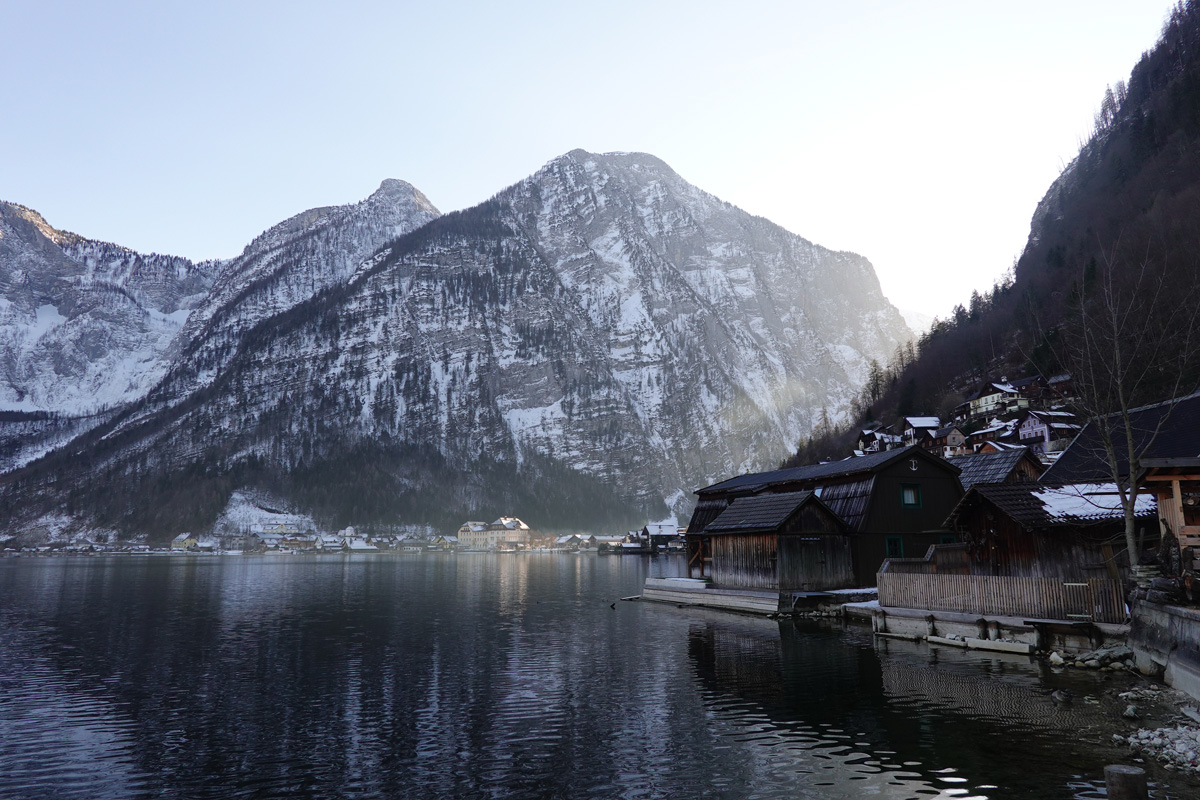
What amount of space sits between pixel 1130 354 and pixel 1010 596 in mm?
41639

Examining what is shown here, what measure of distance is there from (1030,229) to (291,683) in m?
216

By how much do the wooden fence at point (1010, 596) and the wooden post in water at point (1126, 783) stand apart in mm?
21071

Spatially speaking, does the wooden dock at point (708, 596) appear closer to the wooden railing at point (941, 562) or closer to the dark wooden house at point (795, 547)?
the dark wooden house at point (795, 547)

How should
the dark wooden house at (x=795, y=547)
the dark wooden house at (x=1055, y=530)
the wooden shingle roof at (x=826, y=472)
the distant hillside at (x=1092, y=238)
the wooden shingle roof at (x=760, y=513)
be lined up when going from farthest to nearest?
1. the distant hillside at (x=1092, y=238)
2. the wooden shingle roof at (x=826, y=472)
3. the wooden shingle roof at (x=760, y=513)
4. the dark wooden house at (x=795, y=547)
5. the dark wooden house at (x=1055, y=530)

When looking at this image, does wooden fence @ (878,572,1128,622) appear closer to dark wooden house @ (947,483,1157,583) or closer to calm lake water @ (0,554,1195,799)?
dark wooden house @ (947,483,1157,583)

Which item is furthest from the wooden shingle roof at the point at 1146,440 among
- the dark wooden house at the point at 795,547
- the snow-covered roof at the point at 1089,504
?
the dark wooden house at the point at 795,547

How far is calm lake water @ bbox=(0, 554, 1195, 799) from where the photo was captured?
1638cm

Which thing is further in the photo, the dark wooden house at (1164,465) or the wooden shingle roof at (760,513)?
the wooden shingle roof at (760,513)

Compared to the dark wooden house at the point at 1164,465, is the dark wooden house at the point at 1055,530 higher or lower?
lower

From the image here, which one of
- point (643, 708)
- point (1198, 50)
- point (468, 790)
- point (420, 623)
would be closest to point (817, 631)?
point (643, 708)

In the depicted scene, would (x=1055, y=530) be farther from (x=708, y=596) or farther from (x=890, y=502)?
(x=708, y=596)

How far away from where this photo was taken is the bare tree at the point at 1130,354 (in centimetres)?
2892

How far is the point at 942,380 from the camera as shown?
149 meters

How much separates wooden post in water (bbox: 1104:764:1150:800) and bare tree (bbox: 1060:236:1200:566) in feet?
62.3
